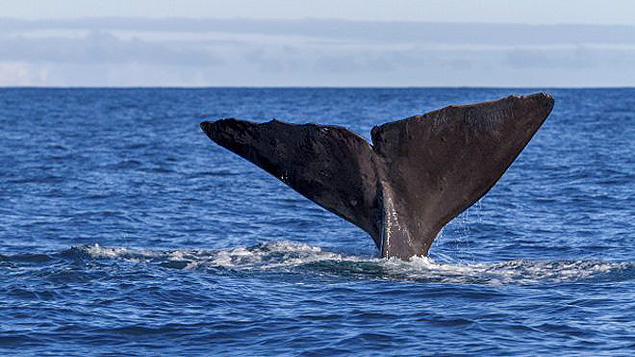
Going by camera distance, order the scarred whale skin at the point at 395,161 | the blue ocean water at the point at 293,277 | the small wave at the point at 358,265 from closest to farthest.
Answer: the blue ocean water at the point at 293,277
the scarred whale skin at the point at 395,161
the small wave at the point at 358,265

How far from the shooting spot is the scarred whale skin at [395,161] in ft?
32.6

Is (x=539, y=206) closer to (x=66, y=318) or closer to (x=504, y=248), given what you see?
(x=504, y=248)

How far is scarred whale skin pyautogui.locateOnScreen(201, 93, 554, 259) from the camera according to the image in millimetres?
9945

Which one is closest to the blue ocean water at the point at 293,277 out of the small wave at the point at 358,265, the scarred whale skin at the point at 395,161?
the small wave at the point at 358,265

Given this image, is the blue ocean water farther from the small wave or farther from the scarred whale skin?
the scarred whale skin

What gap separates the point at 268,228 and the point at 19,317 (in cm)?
770

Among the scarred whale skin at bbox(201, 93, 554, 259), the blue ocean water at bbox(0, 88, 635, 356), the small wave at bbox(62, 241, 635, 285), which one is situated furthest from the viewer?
the small wave at bbox(62, 241, 635, 285)

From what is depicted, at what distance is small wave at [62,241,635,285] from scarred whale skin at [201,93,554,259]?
631 millimetres

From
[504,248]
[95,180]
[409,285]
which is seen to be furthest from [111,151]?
[409,285]

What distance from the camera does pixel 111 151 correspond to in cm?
3472

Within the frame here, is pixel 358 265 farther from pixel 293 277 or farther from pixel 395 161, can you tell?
pixel 395 161

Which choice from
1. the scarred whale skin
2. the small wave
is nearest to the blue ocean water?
the small wave

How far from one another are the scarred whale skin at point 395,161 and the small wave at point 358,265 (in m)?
0.63

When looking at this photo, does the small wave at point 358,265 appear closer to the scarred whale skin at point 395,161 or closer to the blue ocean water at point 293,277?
the blue ocean water at point 293,277
